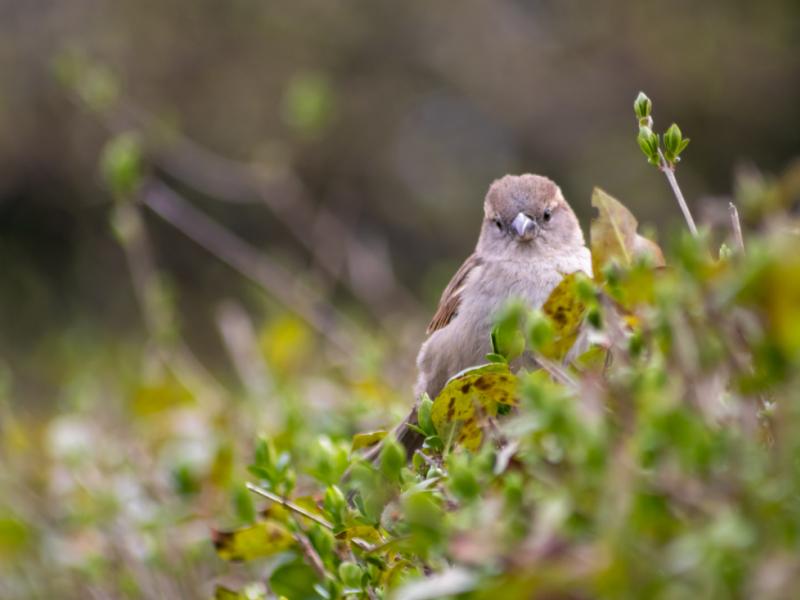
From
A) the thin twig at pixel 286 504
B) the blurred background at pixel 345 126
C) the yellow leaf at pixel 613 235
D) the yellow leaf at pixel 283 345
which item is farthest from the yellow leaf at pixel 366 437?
the blurred background at pixel 345 126

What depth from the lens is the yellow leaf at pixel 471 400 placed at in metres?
1.65

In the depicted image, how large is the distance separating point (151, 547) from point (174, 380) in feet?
4.49

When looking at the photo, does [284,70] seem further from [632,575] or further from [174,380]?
[632,575]

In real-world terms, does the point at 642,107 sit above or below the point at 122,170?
below

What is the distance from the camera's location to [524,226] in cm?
332

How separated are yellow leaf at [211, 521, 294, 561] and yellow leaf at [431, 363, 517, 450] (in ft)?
1.16

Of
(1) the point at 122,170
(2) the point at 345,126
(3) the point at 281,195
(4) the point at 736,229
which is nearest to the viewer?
(4) the point at 736,229

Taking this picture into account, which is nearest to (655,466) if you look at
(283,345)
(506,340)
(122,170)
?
(506,340)

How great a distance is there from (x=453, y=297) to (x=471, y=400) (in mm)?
1572

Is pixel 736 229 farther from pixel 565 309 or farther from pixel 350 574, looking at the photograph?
pixel 350 574

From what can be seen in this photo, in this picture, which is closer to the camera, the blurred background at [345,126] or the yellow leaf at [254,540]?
the yellow leaf at [254,540]

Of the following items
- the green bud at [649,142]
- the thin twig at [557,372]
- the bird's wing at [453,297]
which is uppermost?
the bird's wing at [453,297]

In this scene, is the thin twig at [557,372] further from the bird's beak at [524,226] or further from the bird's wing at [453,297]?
the bird's beak at [524,226]

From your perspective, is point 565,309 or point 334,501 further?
point 334,501
